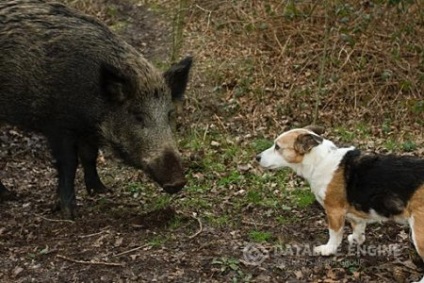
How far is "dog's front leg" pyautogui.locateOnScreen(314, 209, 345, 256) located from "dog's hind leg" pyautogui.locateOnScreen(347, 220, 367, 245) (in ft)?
0.71

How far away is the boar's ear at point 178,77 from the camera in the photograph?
738 cm

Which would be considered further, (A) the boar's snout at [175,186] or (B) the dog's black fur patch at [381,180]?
(A) the boar's snout at [175,186]

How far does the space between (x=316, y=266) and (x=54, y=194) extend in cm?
340

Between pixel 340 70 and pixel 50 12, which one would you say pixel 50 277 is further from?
pixel 340 70

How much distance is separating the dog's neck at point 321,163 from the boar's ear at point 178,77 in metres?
2.07

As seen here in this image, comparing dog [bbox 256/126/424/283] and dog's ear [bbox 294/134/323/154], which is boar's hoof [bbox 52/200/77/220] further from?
dog's ear [bbox 294/134/323/154]

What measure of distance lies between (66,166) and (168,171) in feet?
3.67

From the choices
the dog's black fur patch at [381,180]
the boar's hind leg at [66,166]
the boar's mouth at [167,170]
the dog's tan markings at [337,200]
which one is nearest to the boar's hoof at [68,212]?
the boar's hind leg at [66,166]

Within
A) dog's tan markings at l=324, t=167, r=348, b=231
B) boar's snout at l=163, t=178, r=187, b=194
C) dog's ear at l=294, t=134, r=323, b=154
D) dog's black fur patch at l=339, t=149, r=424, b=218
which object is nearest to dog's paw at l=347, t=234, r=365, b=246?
dog's tan markings at l=324, t=167, r=348, b=231

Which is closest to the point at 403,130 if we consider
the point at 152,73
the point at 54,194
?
the point at 152,73

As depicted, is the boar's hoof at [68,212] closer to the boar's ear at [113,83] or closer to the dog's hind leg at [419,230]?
the boar's ear at [113,83]

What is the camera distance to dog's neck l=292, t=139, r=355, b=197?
18.6 feet

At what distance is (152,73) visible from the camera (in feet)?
23.9

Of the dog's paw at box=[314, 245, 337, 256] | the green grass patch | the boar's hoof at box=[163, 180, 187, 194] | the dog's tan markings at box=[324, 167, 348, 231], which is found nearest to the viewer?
the dog's tan markings at box=[324, 167, 348, 231]
